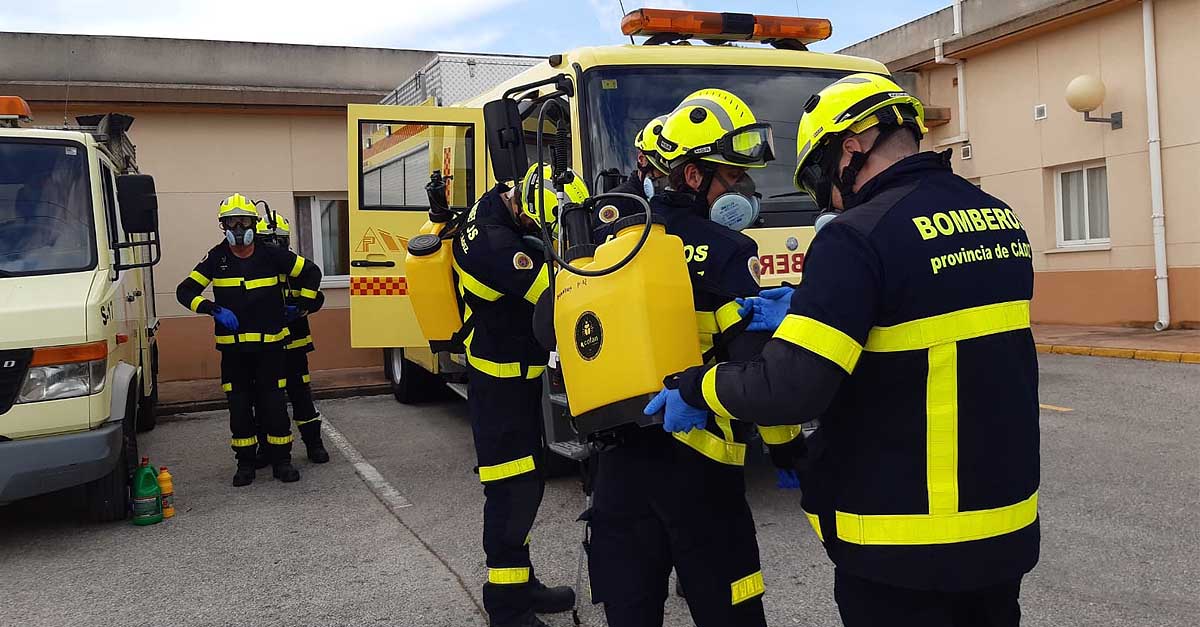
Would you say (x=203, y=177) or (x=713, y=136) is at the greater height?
(x=203, y=177)

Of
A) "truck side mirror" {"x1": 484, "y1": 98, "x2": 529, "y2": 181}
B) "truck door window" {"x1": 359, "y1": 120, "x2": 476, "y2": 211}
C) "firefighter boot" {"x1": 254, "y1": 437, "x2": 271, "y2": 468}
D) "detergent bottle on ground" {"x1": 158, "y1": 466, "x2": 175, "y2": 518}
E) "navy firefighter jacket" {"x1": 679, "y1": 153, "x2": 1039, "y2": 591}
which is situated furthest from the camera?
"truck door window" {"x1": 359, "y1": 120, "x2": 476, "y2": 211}

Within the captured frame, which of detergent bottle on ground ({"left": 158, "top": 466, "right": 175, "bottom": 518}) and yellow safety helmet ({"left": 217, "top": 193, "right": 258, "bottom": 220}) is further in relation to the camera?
yellow safety helmet ({"left": 217, "top": 193, "right": 258, "bottom": 220})

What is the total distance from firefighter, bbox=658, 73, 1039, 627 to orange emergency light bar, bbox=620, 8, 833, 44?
4262mm

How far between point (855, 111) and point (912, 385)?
1.99ft

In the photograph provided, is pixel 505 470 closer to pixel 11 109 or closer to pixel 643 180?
pixel 643 180

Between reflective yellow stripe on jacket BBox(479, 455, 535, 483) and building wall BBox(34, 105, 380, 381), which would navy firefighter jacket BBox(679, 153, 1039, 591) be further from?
building wall BBox(34, 105, 380, 381)

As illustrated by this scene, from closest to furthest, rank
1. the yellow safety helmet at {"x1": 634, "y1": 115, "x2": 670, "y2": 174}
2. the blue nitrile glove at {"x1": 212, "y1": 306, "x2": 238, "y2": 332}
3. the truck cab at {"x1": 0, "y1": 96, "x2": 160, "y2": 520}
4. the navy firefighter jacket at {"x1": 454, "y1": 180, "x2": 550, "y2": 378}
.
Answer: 1. the yellow safety helmet at {"x1": 634, "y1": 115, "x2": 670, "y2": 174}
2. the navy firefighter jacket at {"x1": 454, "y1": 180, "x2": 550, "y2": 378}
3. the truck cab at {"x1": 0, "y1": 96, "x2": 160, "y2": 520}
4. the blue nitrile glove at {"x1": 212, "y1": 306, "x2": 238, "y2": 332}

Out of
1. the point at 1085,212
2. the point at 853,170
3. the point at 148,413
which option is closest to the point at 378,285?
the point at 148,413

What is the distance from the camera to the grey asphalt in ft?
13.7

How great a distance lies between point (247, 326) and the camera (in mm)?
6594

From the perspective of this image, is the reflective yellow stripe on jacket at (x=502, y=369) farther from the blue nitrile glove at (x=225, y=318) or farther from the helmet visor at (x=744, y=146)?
the blue nitrile glove at (x=225, y=318)

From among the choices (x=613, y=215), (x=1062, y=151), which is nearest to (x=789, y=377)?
(x=613, y=215)

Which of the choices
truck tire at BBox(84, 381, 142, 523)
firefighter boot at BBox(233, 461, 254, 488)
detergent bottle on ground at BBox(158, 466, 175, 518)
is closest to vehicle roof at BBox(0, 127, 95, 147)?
truck tire at BBox(84, 381, 142, 523)

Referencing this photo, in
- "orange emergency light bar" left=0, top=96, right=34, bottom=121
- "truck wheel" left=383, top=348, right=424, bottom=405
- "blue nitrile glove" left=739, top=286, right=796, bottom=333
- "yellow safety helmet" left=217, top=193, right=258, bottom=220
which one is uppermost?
"orange emergency light bar" left=0, top=96, right=34, bottom=121
